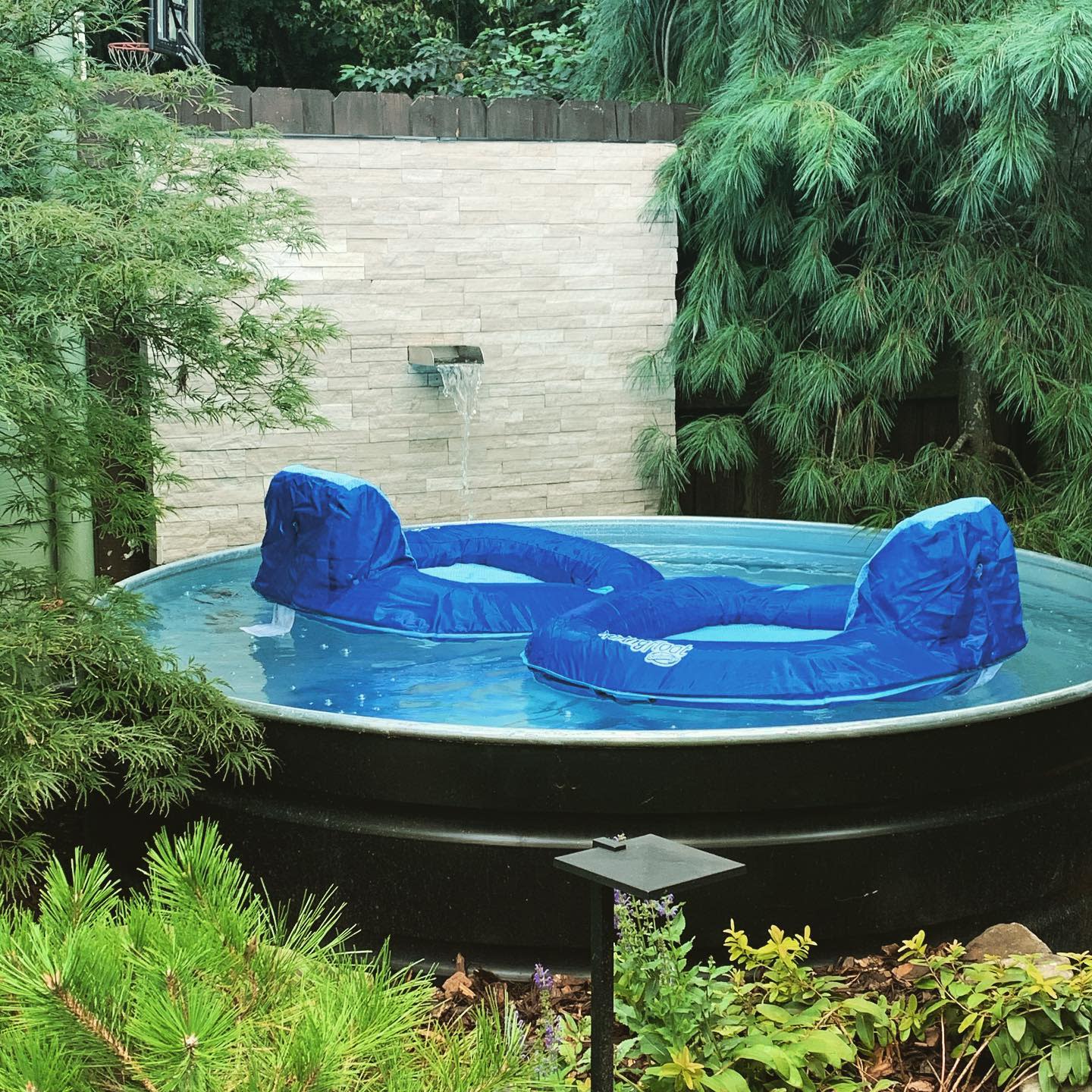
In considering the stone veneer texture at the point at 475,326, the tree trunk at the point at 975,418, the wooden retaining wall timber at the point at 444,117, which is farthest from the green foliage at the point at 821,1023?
the wooden retaining wall timber at the point at 444,117

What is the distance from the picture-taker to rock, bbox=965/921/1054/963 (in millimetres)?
2805

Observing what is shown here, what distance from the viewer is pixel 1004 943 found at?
9.36ft

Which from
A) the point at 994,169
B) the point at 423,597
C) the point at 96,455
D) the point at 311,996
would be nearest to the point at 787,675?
the point at 423,597

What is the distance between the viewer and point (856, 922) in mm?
3078

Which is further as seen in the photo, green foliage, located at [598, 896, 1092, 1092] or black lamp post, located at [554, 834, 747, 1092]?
green foliage, located at [598, 896, 1092, 1092]

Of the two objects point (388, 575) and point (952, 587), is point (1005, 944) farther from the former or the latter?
point (388, 575)

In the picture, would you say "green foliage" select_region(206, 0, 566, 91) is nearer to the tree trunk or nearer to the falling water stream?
the falling water stream

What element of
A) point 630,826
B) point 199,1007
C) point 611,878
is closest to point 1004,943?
point 630,826

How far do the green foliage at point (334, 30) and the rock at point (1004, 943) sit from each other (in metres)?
9.19

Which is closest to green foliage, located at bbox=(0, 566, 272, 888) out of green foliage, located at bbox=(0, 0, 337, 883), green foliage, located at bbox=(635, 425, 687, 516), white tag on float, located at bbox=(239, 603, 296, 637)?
green foliage, located at bbox=(0, 0, 337, 883)

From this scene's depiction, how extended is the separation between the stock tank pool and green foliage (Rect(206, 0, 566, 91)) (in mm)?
8740

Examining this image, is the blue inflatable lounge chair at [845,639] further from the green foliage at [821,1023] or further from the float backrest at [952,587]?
the green foliage at [821,1023]

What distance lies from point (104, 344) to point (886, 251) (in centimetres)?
445

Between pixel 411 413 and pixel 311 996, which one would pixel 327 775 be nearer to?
pixel 311 996
